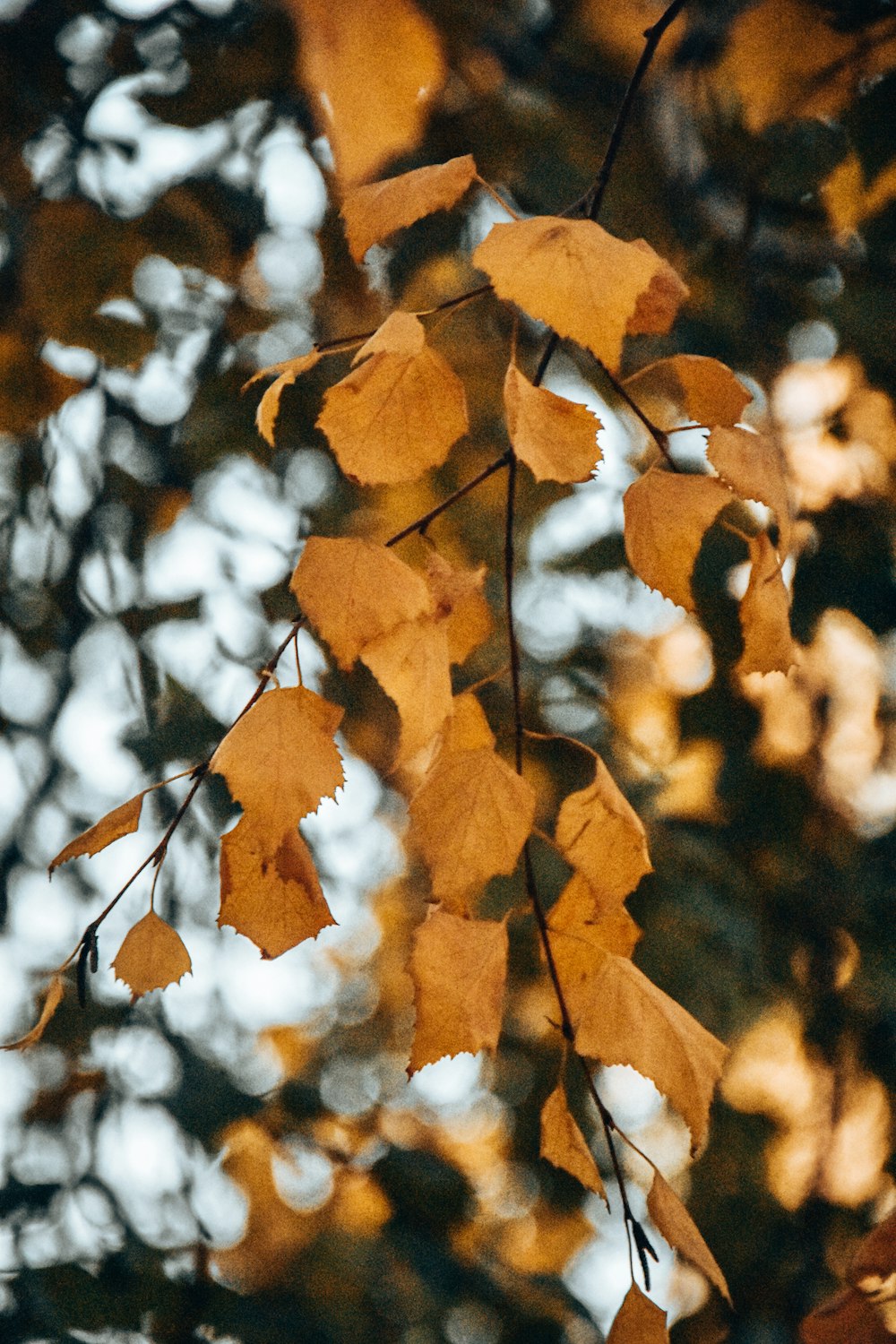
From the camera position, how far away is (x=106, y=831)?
32 cm

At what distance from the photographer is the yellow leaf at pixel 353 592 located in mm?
286

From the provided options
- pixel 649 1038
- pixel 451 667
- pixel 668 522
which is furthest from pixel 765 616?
pixel 451 667

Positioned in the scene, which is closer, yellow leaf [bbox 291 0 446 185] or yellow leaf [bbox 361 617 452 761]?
yellow leaf [bbox 361 617 452 761]

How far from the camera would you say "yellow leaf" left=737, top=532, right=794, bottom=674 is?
0.95 ft

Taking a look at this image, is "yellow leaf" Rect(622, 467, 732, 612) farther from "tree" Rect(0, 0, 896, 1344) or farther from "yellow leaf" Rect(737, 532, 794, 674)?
"tree" Rect(0, 0, 896, 1344)

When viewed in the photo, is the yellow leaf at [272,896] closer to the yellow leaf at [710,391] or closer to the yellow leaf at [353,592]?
the yellow leaf at [353,592]

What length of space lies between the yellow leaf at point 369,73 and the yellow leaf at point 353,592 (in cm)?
54

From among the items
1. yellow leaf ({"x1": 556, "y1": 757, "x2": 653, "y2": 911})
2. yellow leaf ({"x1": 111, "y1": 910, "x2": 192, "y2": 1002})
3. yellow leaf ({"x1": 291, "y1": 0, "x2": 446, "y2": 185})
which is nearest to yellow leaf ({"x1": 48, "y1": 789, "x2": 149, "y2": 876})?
yellow leaf ({"x1": 111, "y1": 910, "x2": 192, "y2": 1002})

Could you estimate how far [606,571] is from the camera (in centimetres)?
74

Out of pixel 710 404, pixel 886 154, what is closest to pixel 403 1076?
pixel 710 404

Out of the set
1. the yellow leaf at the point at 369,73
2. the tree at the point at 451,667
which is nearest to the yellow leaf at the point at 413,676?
the tree at the point at 451,667

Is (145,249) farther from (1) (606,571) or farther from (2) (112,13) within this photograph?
(1) (606,571)

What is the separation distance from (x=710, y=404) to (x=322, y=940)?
559mm

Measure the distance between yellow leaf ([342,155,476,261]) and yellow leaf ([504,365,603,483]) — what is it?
70mm
